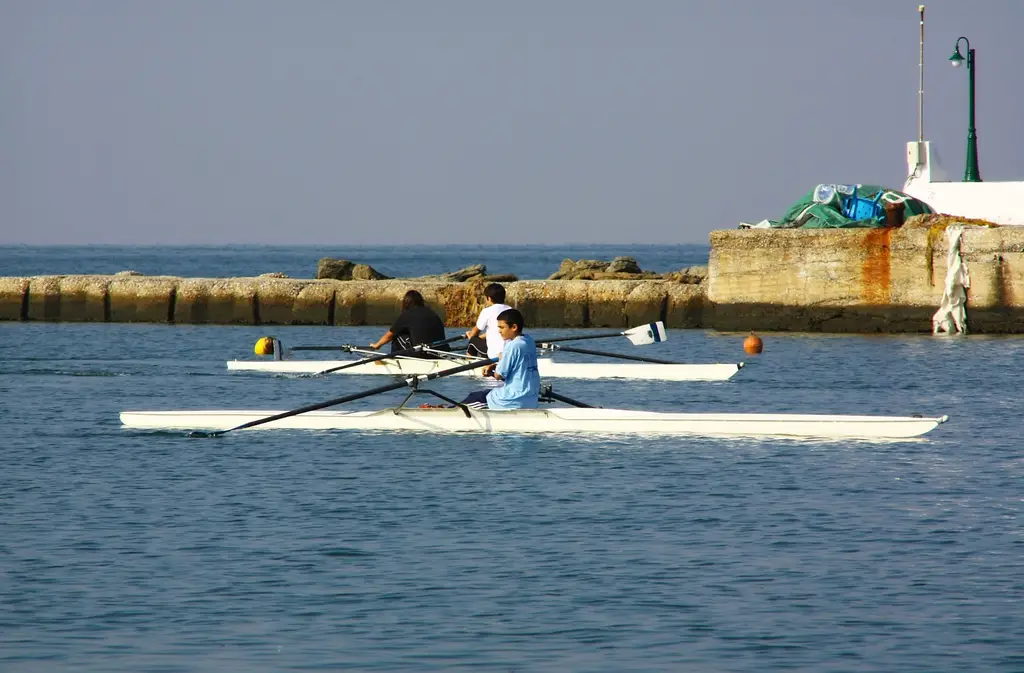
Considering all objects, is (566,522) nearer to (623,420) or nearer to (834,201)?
(623,420)

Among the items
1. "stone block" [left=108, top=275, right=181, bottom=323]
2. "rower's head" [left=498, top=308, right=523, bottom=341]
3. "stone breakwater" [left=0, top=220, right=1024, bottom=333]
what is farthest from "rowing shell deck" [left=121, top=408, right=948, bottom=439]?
"stone block" [left=108, top=275, right=181, bottom=323]

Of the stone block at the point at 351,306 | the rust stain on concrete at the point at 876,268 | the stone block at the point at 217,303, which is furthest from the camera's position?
the stone block at the point at 217,303

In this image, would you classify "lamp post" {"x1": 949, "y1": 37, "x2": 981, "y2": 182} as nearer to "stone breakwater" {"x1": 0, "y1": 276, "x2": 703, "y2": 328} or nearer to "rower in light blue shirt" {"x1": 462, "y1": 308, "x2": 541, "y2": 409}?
"stone breakwater" {"x1": 0, "y1": 276, "x2": 703, "y2": 328}

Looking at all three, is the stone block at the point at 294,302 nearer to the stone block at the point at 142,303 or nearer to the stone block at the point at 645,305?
the stone block at the point at 142,303

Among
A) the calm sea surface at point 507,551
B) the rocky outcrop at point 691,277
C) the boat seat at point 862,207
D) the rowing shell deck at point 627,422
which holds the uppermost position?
the boat seat at point 862,207

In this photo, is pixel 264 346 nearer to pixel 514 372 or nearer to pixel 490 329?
pixel 490 329

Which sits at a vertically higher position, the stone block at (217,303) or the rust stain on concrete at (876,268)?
the rust stain on concrete at (876,268)

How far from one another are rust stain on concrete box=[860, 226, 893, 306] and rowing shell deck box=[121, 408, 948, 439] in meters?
14.9

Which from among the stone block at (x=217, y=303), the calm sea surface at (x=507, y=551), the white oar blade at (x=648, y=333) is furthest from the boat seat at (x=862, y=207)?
the calm sea surface at (x=507, y=551)

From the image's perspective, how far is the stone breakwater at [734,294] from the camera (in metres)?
29.4

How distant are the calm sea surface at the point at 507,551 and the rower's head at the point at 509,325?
1.21 m

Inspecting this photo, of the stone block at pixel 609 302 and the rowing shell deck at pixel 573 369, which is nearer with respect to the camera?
the rowing shell deck at pixel 573 369

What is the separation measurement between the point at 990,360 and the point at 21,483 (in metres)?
16.9

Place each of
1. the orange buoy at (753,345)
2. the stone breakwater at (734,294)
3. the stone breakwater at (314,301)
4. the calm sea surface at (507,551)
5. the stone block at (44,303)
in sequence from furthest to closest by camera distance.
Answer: the stone block at (44,303) → the stone breakwater at (314,301) → the stone breakwater at (734,294) → the orange buoy at (753,345) → the calm sea surface at (507,551)
